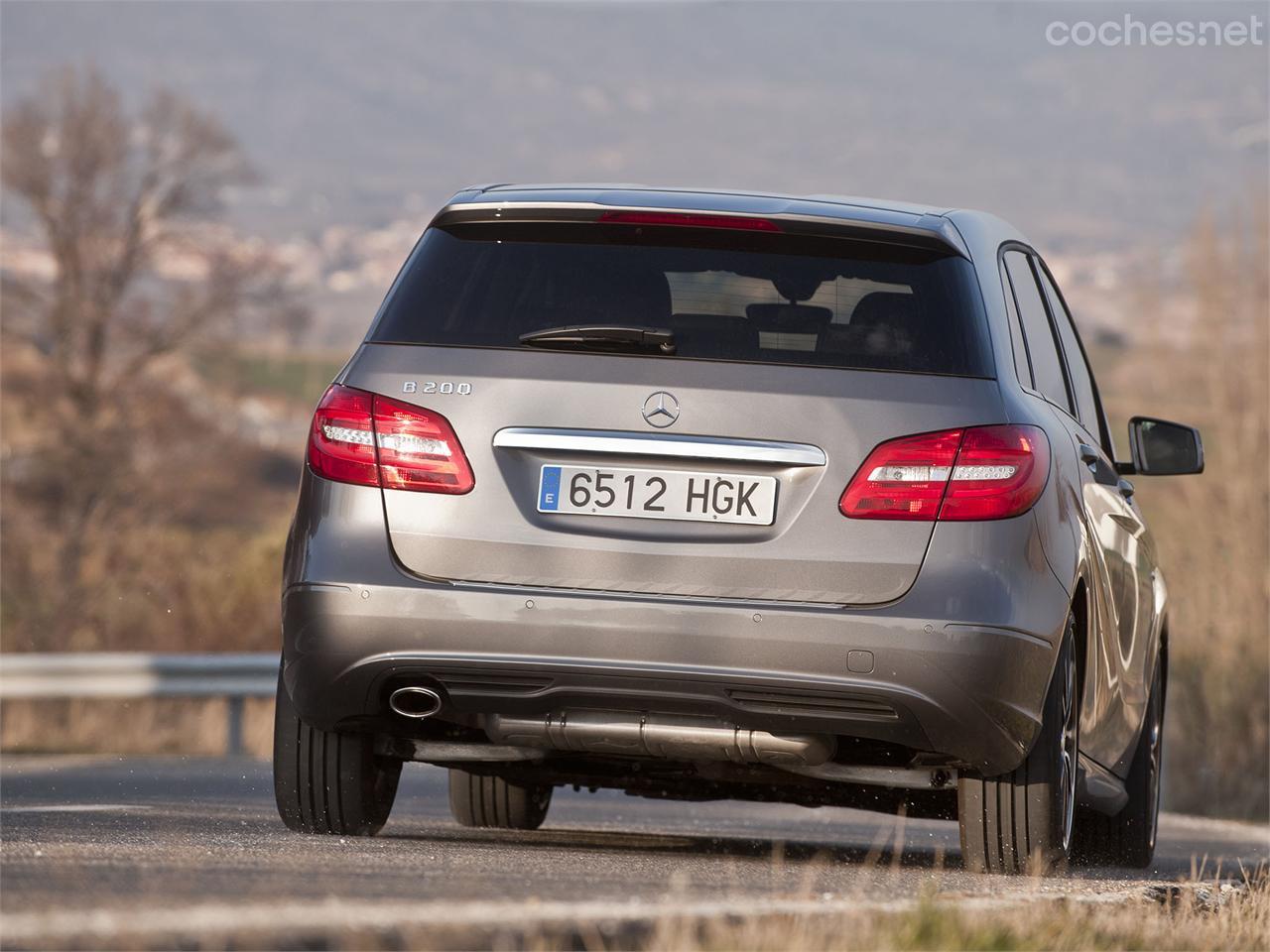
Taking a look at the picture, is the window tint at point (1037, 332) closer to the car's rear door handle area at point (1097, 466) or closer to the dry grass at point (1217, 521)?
Result: the car's rear door handle area at point (1097, 466)

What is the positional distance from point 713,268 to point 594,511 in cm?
80

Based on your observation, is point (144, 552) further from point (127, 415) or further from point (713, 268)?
point (713, 268)

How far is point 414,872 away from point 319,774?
120 centimetres

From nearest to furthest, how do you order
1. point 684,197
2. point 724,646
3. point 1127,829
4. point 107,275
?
point 724,646 < point 684,197 < point 1127,829 < point 107,275

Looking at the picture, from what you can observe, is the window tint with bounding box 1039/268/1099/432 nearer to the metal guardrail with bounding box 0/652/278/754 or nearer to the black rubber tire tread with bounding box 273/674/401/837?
the black rubber tire tread with bounding box 273/674/401/837

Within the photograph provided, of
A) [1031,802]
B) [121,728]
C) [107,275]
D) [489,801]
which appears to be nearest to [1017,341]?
[1031,802]

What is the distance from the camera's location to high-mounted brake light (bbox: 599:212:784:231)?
19.7 feet

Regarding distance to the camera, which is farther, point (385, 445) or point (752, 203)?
point (752, 203)

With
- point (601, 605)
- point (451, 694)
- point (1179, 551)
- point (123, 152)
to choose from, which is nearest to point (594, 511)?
point (601, 605)

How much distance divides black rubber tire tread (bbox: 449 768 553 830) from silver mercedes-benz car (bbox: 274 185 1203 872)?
1.58 meters

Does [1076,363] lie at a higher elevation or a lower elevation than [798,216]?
lower

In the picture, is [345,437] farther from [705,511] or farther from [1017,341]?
[1017,341]

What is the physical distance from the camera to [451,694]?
584cm

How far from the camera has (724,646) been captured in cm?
558
